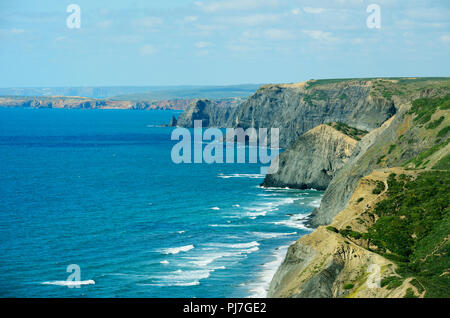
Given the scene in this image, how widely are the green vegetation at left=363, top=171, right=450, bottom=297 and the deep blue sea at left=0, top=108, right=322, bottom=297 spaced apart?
12.9 m

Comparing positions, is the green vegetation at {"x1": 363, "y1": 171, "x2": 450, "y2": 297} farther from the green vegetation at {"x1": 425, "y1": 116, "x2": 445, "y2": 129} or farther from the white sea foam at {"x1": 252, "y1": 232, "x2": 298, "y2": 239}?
the green vegetation at {"x1": 425, "y1": 116, "x2": 445, "y2": 129}

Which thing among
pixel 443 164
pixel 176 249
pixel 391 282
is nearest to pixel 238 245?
pixel 176 249

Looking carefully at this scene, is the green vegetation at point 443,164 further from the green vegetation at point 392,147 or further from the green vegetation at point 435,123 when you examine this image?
the green vegetation at point 392,147

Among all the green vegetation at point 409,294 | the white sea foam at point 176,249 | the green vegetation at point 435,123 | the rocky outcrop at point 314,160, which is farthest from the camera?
the rocky outcrop at point 314,160

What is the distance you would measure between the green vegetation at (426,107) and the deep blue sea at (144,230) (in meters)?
20.5

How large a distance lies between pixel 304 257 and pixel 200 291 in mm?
12837

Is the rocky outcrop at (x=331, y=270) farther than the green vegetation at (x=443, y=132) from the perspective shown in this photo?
No

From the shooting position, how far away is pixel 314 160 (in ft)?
393

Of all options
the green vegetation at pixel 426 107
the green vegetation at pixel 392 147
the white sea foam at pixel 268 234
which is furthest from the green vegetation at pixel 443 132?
the white sea foam at pixel 268 234

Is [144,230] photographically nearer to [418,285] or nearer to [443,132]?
[443,132]

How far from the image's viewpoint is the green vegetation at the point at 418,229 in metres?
43.1

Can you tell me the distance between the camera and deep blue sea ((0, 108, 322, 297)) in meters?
61.0

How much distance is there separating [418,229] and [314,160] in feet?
222
